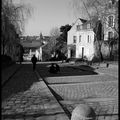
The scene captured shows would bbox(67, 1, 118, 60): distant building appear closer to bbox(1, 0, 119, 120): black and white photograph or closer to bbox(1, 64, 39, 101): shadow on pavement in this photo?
bbox(1, 0, 119, 120): black and white photograph

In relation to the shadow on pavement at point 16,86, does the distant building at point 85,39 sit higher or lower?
higher

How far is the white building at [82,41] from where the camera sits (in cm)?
4794

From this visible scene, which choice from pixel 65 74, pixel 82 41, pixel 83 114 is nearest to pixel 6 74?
pixel 65 74

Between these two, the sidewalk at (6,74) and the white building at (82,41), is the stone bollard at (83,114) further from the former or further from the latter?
the white building at (82,41)

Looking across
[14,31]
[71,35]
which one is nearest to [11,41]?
[14,31]

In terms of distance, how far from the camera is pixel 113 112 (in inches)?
275

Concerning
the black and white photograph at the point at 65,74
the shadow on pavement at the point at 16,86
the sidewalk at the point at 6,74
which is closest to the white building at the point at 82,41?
the black and white photograph at the point at 65,74

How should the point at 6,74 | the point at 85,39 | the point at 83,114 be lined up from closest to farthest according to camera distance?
1. the point at 83,114
2. the point at 6,74
3. the point at 85,39

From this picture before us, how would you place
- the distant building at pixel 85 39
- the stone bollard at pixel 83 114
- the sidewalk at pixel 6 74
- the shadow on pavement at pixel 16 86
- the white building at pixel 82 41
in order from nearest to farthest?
1. the stone bollard at pixel 83 114
2. the shadow on pavement at pixel 16 86
3. the sidewalk at pixel 6 74
4. the distant building at pixel 85 39
5. the white building at pixel 82 41

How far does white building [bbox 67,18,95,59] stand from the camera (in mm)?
47938

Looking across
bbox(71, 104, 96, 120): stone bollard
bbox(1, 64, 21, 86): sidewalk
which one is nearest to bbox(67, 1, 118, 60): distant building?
bbox(1, 64, 21, 86): sidewalk

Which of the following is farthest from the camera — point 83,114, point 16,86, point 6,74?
point 6,74

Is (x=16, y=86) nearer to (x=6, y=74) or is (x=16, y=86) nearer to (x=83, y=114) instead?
(x=6, y=74)

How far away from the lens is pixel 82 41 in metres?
51.2
